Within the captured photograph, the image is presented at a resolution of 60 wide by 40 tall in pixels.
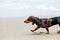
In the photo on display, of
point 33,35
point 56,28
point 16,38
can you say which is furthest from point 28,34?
point 56,28

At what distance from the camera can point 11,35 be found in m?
2.22

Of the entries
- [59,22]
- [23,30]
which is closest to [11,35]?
[23,30]

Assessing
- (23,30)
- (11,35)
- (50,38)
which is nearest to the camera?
(50,38)

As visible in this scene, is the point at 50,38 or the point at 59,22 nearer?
the point at 50,38

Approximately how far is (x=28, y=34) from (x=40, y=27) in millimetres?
142

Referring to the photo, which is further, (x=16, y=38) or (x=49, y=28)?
(x=49, y=28)

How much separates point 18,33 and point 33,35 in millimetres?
158

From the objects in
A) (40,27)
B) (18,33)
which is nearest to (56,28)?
(40,27)

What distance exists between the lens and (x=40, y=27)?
2352mm

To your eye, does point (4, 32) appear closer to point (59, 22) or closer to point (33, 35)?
point (33, 35)

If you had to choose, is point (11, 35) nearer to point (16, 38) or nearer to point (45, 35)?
point (16, 38)

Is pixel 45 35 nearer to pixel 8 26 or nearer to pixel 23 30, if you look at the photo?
pixel 23 30

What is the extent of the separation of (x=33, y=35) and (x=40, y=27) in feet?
0.49

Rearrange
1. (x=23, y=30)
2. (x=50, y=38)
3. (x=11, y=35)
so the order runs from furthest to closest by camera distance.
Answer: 1. (x=23, y=30)
2. (x=11, y=35)
3. (x=50, y=38)
